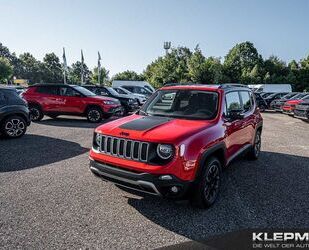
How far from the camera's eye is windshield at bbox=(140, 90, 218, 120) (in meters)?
4.83

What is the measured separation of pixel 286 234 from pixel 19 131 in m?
8.47

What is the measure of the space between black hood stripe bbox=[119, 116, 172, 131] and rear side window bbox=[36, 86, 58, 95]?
32.6ft

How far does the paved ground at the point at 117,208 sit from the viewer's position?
3465 mm

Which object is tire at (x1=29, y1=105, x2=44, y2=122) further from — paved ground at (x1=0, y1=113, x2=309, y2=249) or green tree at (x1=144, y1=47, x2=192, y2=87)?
green tree at (x1=144, y1=47, x2=192, y2=87)

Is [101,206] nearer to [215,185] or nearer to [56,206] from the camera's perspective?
[56,206]

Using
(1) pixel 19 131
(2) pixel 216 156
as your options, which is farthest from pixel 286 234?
(1) pixel 19 131

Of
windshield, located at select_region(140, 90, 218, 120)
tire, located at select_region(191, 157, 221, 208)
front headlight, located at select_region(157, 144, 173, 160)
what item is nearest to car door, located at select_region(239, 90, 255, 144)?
windshield, located at select_region(140, 90, 218, 120)

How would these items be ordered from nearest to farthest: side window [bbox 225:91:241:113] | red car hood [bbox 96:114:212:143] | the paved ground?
the paved ground → red car hood [bbox 96:114:212:143] → side window [bbox 225:91:241:113]

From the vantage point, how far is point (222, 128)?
463 cm

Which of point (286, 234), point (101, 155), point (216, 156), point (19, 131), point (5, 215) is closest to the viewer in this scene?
point (286, 234)

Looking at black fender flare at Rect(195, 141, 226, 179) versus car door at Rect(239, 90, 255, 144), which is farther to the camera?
car door at Rect(239, 90, 255, 144)

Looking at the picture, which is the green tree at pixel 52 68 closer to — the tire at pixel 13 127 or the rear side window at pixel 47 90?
the rear side window at pixel 47 90

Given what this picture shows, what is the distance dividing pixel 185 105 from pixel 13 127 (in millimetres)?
6564

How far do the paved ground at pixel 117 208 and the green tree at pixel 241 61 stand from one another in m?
50.7
